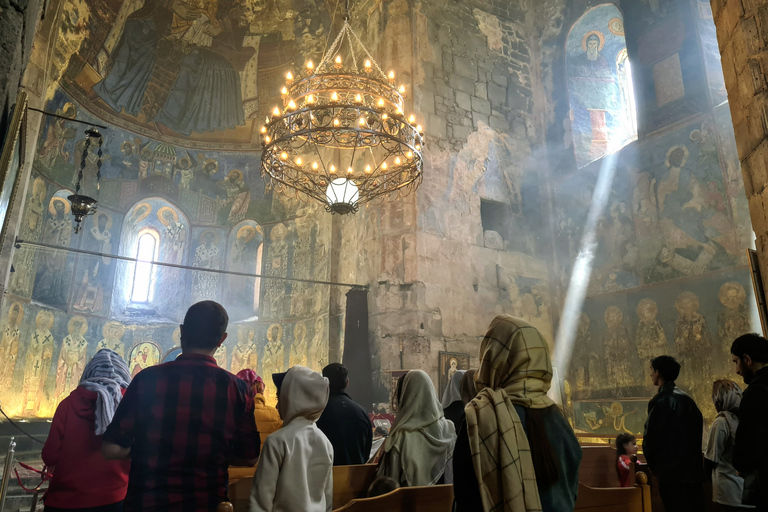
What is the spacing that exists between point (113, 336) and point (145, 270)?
6.56 ft

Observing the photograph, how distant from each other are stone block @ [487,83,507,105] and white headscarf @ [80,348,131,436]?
9.32 metres

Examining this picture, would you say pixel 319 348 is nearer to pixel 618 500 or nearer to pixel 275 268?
pixel 275 268

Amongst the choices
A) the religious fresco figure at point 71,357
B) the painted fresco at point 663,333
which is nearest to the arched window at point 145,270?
the religious fresco figure at point 71,357

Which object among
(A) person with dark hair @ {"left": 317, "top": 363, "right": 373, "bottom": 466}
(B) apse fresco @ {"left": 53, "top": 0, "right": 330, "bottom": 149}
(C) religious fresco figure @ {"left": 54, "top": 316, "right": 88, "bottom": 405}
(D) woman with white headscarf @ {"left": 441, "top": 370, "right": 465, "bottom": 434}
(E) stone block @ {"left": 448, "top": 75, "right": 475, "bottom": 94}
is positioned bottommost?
(A) person with dark hair @ {"left": 317, "top": 363, "right": 373, "bottom": 466}

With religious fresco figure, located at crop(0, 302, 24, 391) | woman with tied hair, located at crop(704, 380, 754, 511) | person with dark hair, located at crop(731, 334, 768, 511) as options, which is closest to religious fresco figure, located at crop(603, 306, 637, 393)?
woman with tied hair, located at crop(704, 380, 754, 511)

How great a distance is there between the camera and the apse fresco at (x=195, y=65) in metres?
12.1

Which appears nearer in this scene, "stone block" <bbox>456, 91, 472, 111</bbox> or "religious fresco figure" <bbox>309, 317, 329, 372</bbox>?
"stone block" <bbox>456, 91, 472, 111</bbox>

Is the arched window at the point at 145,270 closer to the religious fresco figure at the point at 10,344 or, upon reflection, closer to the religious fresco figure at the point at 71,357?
the religious fresco figure at the point at 71,357

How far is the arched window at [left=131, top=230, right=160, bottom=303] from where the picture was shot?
1346 cm

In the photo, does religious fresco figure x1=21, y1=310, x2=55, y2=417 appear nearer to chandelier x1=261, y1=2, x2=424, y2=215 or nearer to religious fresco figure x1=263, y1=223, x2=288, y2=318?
religious fresco figure x1=263, y1=223, x2=288, y2=318

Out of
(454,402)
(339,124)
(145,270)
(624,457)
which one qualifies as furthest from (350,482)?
(145,270)

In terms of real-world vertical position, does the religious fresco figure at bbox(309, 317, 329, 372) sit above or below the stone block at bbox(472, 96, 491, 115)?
below

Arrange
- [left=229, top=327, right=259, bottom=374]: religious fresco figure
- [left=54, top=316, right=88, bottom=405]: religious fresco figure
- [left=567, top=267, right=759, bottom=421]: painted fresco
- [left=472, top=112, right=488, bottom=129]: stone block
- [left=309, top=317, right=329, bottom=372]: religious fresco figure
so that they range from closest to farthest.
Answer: [left=567, top=267, right=759, bottom=421]: painted fresco, [left=472, top=112, right=488, bottom=129]: stone block, [left=309, top=317, right=329, bottom=372]: religious fresco figure, [left=54, top=316, right=88, bottom=405]: religious fresco figure, [left=229, top=327, right=259, bottom=374]: religious fresco figure

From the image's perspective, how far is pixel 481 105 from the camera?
10.6 meters
